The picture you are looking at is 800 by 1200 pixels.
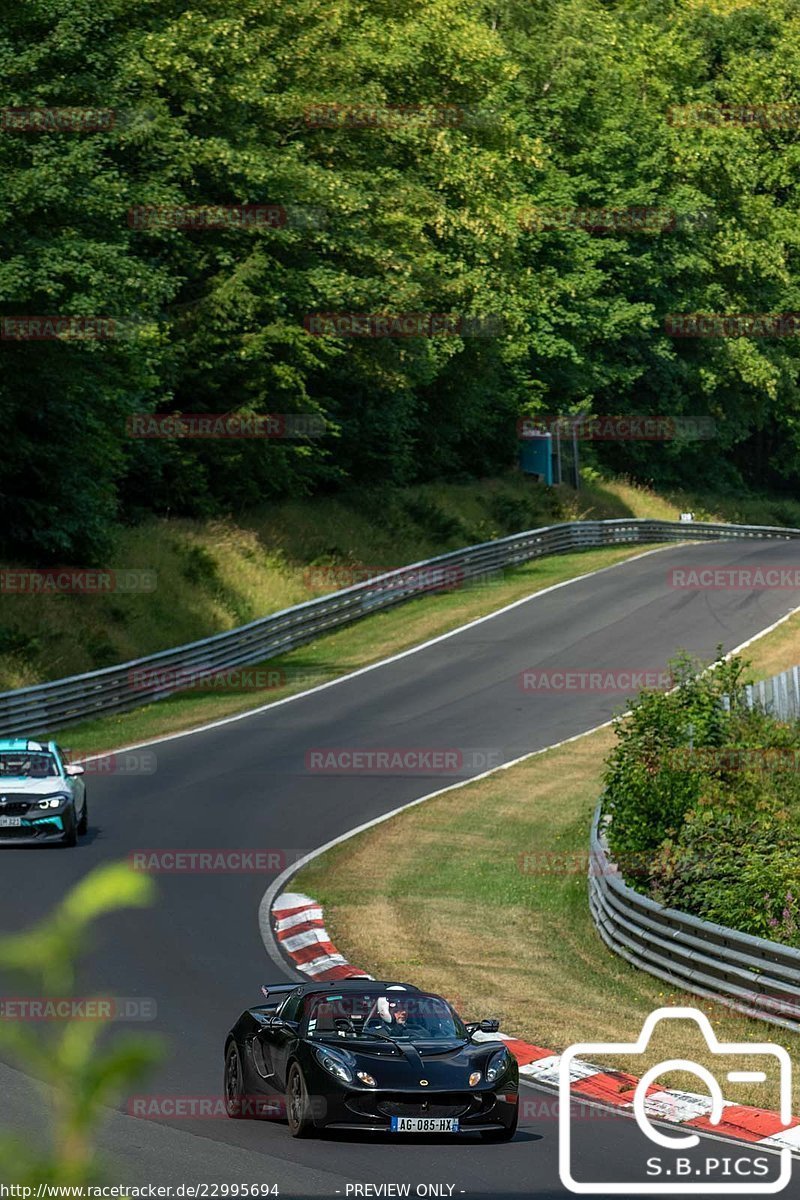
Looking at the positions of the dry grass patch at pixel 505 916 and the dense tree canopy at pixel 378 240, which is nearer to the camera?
the dry grass patch at pixel 505 916

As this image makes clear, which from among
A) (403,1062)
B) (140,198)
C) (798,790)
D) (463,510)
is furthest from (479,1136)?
(463,510)

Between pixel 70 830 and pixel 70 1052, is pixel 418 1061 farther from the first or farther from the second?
pixel 70 830

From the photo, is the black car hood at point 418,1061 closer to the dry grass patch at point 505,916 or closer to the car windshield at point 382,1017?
the car windshield at point 382,1017

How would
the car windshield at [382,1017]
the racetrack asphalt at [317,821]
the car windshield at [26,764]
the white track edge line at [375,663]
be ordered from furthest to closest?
the white track edge line at [375,663]
the car windshield at [26,764]
the car windshield at [382,1017]
the racetrack asphalt at [317,821]

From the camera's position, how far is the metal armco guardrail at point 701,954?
53.0 feet

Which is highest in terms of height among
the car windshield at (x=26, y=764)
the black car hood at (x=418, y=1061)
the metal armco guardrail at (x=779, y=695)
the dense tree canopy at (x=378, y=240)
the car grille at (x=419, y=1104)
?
the dense tree canopy at (x=378, y=240)

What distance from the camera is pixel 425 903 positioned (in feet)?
73.7

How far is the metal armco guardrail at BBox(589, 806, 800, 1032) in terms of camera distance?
16.2 meters

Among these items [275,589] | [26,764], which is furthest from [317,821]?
[275,589]

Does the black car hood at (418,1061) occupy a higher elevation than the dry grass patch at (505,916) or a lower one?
higher

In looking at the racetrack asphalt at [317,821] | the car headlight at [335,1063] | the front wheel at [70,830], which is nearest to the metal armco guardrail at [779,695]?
the racetrack asphalt at [317,821]

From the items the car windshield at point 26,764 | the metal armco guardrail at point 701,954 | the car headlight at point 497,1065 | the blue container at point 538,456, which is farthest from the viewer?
the blue container at point 538,456

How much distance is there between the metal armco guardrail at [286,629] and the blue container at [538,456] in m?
5.98

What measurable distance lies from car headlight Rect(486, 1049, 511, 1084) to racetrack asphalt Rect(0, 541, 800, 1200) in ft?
1.50
